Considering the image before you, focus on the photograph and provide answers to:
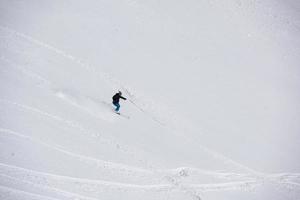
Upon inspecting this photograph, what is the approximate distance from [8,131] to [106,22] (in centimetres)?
1176

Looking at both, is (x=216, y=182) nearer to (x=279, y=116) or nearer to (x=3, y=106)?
(x=279, y=116)

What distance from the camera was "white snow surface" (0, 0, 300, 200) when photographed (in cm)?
1559

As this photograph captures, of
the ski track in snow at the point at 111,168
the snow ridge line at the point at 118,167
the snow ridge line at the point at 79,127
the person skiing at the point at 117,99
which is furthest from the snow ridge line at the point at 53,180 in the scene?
the person skiing at the point at 117,99

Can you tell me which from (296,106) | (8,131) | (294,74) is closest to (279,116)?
(296,106)

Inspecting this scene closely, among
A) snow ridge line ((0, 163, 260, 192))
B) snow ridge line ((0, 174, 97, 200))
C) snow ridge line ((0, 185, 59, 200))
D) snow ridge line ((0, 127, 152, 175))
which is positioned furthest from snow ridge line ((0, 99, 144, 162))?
snow ridge line ((0, 185, 59, 200))

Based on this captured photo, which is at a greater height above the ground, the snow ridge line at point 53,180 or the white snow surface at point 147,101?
the white snow surface at point 147,101

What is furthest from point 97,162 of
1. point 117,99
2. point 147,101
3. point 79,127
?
point 147,101

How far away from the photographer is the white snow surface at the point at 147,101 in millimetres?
15594

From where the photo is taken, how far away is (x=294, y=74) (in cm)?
2731

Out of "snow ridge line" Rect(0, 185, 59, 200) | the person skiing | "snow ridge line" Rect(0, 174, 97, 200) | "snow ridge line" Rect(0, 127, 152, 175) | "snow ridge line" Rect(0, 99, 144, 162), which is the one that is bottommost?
"snow ridge line" Rect(0, 185, 59, 200)

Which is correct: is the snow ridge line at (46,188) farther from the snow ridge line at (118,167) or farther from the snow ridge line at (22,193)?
the snow ridge line at (118,167)

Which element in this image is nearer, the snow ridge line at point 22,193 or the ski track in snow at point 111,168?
the snow ridge line at point 22,193

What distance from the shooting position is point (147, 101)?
20.7 metres

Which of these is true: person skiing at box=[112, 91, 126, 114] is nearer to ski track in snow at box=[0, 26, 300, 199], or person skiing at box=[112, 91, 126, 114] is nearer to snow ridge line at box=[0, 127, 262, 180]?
ski track in snow at box=[0, 26, 300, 199]
